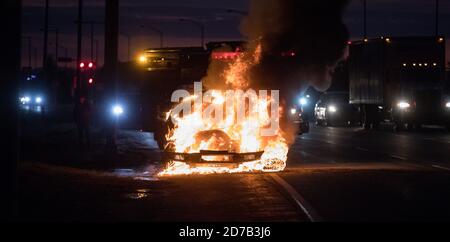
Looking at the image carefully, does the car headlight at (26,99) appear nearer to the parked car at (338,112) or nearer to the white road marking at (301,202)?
the parked car at (338,112)

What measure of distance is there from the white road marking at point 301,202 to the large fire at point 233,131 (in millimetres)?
2849

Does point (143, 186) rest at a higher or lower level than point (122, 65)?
lower

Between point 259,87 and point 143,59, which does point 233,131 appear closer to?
point 259,87

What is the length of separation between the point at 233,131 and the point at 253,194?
5.92m

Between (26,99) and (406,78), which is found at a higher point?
(406,78)

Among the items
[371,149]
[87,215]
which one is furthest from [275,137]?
[87,215]

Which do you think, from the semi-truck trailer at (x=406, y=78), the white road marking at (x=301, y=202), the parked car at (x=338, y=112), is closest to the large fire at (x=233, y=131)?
the white road marking at (x=301, y=202)

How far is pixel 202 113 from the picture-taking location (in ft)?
69.3

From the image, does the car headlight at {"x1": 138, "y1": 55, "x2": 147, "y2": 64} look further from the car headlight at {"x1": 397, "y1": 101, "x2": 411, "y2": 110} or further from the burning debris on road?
the car headlight at {"x1": 397, "y1": 101, "x2": 411, "y2": 110}

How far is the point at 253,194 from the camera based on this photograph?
14664 mm

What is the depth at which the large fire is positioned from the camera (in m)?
19.9

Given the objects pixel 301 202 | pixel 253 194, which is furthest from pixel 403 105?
pixel 301 202

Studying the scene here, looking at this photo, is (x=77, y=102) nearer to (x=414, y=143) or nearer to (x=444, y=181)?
(x=414, y=143)
